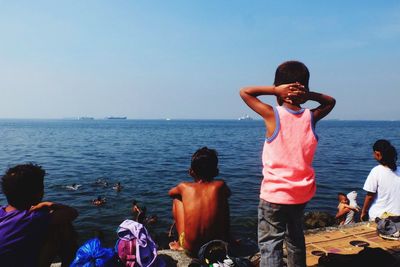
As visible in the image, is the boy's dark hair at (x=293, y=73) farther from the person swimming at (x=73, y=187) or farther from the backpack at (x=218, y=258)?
the person swimming at (x=73, y=187)

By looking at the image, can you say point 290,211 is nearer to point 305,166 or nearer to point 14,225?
point 305,166

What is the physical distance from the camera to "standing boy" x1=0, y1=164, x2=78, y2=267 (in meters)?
3.56

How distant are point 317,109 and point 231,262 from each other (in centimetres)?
207

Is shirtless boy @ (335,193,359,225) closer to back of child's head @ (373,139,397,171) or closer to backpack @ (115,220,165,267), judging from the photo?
back of child's head @ (373,139,397,171)

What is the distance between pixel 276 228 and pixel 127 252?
185 cm

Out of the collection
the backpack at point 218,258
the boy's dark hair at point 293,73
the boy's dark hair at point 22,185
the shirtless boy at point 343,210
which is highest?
the boy's dark hair at point 293,73

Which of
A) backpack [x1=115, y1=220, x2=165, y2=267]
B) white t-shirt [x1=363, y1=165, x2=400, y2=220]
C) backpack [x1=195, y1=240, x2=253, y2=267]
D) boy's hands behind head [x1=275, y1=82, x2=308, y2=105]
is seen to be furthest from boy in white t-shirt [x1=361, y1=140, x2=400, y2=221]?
backpack [x1=115, y1=220, x2=165, y2=267]

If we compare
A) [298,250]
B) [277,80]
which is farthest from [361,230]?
[277,80]

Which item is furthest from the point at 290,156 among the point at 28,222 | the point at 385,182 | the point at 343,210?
the point at 343,210

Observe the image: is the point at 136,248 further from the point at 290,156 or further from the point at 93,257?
the point at 290,156

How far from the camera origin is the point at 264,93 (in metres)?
3.62

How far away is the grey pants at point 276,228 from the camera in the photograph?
360 centimetres

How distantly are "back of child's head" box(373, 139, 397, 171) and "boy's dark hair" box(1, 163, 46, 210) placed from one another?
5702 millimetres

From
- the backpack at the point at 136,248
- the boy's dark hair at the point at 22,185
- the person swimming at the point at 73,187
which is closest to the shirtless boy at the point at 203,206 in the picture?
the backpack at the point at 136,248
